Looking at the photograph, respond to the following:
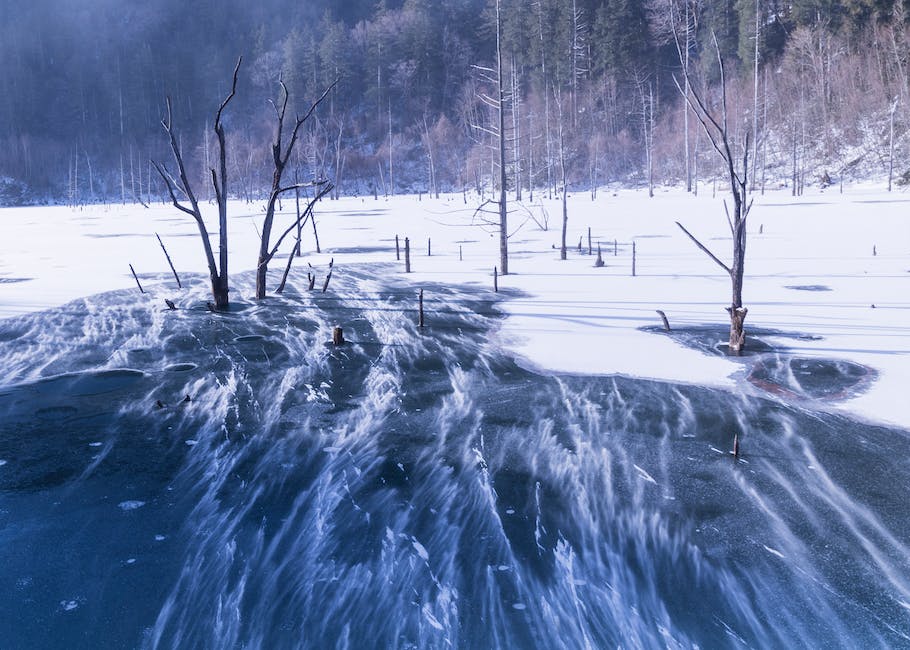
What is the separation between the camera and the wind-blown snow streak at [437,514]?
17.6ft

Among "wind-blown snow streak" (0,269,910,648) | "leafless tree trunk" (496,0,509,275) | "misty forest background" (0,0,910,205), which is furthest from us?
"misty forest background" (0,0,910,205)

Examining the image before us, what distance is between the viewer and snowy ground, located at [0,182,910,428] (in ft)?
40.5

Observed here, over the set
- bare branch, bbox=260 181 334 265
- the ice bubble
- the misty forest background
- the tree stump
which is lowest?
the ice bubble

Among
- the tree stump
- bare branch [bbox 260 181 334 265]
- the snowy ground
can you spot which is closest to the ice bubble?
the snowy ground

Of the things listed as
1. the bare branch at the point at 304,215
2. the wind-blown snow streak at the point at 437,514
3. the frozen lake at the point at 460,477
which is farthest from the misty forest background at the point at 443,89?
the wind-blown snow streak at the point at 437,514

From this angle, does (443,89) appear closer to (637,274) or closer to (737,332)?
(637,274)

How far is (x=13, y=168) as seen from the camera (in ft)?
329

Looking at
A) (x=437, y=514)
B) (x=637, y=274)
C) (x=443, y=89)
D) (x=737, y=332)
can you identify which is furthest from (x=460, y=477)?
(x=443, y=89)

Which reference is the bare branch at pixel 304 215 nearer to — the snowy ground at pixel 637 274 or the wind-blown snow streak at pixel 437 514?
the snowy ground at pixel 637 274

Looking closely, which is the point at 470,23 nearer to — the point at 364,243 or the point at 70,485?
the point at 364,243

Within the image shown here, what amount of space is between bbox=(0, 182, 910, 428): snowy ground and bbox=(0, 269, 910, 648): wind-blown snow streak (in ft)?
6.76

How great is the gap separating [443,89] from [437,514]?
9731cm

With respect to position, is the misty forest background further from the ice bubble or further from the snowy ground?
the ice bubble

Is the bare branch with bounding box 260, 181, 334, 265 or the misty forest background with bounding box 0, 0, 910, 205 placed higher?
the misty forest background with bounding box 0, 0, 910, 205
